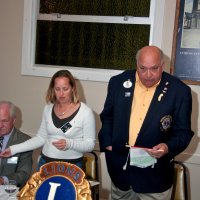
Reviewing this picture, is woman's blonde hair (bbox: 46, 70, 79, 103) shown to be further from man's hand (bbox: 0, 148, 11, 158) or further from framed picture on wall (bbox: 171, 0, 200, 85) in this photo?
framed picture on wall (bbox: 171, 0, 200, 85)

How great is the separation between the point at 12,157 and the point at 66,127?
0.45m

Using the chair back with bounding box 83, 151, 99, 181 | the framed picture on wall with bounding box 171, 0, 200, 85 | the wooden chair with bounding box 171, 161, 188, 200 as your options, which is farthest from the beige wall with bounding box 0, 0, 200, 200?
the wooden chair with bounding box 171, 161, 188, 200

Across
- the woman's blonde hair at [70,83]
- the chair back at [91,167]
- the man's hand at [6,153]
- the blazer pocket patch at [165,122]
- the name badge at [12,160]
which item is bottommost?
the chair back at [91,167]

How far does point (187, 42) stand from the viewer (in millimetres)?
2980

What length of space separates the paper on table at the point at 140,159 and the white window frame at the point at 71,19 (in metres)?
1.33

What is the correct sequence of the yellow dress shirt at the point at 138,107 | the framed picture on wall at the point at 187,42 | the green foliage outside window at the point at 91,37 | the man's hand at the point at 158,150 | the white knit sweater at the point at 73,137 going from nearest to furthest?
the man's hand at the point at 158,150 < the yellow dress shirt at the point at 138,107 < the white knit sweater at the point at 73,137 < the framed picture on wall at the point at 187,42 < the green foliage outside window at the point at 91,37

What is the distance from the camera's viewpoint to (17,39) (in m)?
3.51

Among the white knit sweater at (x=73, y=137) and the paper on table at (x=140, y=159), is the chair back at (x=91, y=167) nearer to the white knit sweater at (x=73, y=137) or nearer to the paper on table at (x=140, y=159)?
the white knit sweater at (x=73, y=137)

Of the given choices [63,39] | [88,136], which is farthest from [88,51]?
[88,136]

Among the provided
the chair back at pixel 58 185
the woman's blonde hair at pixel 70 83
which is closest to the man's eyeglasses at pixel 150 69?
the woman's blonde hair at pixel 70 83

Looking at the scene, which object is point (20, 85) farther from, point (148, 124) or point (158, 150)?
point (158, 150)

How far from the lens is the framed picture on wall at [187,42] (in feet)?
9.63

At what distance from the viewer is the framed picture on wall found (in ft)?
9.63

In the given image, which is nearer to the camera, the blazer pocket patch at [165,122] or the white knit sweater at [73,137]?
the blazer pocket patch at [165,122]
